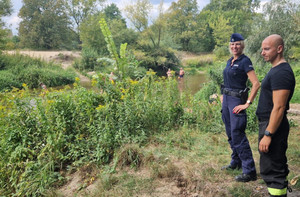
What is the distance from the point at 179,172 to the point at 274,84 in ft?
6.56

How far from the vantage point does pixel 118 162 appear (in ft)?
12.6

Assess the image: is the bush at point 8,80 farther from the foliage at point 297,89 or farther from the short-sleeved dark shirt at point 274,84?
the foliage at point 297,89

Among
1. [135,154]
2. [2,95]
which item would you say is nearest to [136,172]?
[135,154]

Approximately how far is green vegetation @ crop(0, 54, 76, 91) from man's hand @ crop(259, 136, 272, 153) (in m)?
18.9

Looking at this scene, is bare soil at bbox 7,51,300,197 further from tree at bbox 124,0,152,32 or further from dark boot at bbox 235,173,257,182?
tree at bbox 124,0,152,32

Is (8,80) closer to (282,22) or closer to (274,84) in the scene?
(274,84)

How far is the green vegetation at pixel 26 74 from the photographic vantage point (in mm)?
18156

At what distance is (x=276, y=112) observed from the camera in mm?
2141


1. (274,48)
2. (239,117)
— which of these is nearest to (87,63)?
(239,117)

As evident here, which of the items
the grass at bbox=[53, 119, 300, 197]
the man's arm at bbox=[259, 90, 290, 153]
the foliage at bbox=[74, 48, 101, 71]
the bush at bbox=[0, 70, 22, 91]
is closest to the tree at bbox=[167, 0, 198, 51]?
the foliage at bbox=[74, 48, 101, 71]

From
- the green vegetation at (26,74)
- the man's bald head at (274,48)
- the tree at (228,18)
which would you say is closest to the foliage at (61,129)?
the man's bald head at (274,48)

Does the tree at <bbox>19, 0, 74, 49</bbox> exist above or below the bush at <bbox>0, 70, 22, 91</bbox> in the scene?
above

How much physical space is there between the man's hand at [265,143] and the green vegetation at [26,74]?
1888 cm

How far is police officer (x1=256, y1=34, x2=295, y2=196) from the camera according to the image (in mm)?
2115
